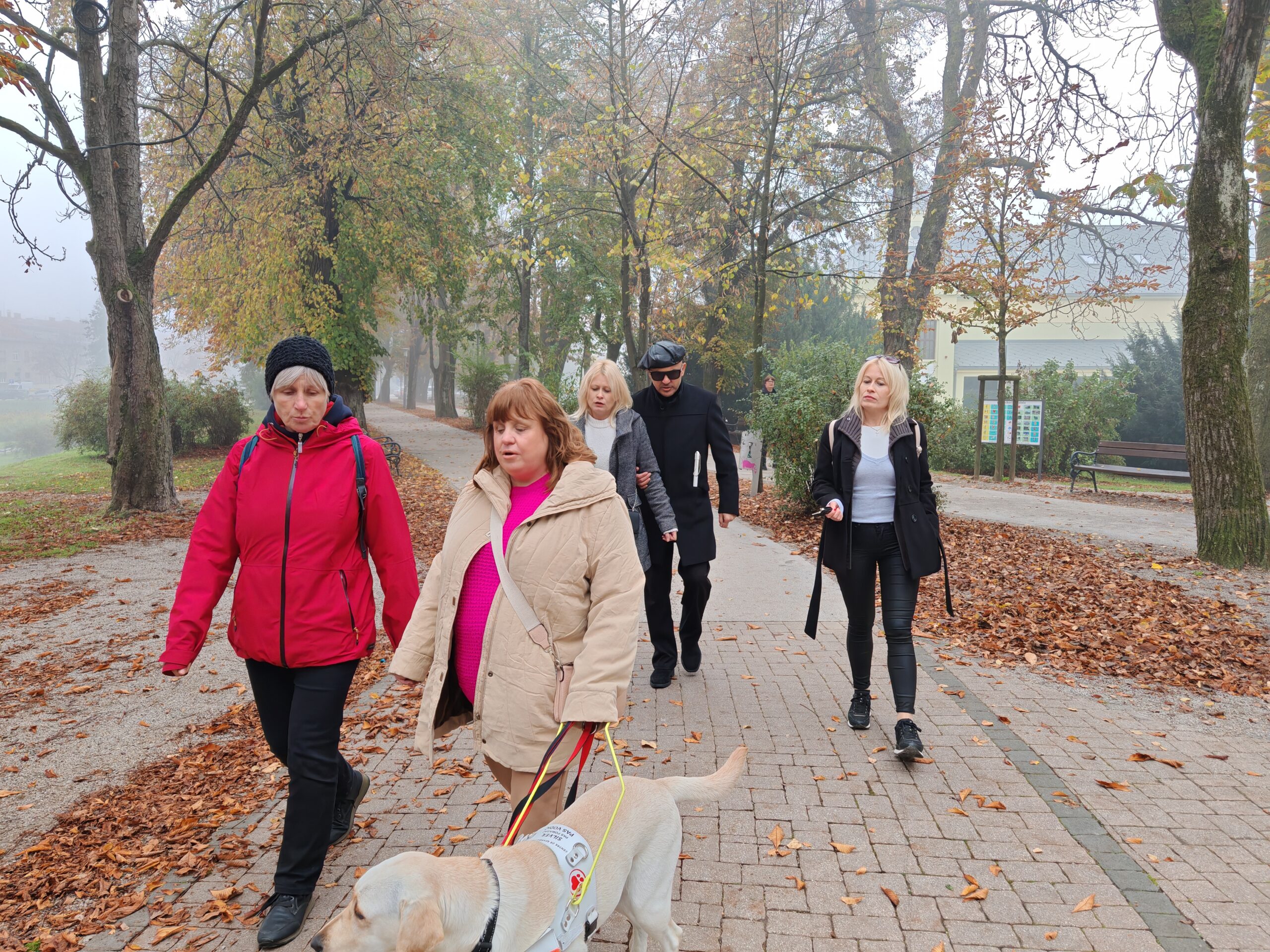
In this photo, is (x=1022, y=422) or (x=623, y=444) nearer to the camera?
(x=623, y=444)

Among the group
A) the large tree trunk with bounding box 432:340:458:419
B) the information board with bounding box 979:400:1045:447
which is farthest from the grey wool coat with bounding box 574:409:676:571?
the large tree trunk with bounding box 432:340:458:419

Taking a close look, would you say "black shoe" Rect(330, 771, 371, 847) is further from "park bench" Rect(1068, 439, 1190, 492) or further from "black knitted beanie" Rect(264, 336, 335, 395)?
"park bench" Rect(1068, 439, 1190, 492)

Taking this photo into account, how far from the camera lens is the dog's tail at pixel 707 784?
8.17ft

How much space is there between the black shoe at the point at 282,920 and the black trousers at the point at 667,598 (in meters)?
2.82

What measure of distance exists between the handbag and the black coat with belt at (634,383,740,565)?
2757mm

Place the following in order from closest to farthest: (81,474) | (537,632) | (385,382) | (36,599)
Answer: (537,632)
(36,599)
(81,474)
(385,382)

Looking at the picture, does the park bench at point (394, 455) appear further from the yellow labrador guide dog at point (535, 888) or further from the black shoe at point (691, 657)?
the yellow labrador guide dog at point (535, 888)

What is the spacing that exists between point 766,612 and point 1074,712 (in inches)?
111

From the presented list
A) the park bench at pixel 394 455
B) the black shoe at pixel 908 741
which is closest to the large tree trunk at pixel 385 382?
the park bench at pixel 394 455

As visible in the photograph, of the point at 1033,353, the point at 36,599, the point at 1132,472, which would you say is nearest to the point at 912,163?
Answer: the point at 1132,472

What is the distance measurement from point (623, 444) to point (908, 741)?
7.52 feet

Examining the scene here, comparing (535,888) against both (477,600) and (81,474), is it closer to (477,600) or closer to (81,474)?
(477,600)

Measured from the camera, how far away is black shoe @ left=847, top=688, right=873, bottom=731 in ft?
15.2

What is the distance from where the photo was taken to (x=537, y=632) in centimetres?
246
